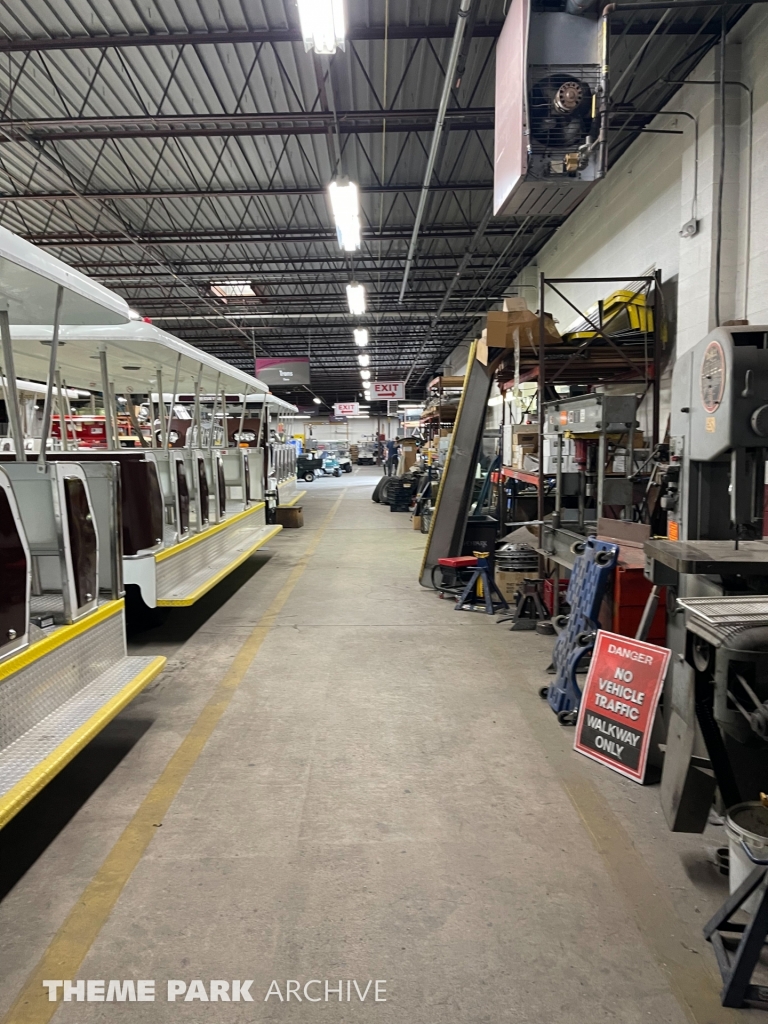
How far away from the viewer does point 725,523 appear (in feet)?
10.3

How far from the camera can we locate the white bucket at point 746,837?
2.10 metres

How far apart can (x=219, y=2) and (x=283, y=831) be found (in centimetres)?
771

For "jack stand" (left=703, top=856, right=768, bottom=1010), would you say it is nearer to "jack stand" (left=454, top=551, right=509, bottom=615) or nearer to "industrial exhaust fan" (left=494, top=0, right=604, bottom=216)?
"jack stand" (left=454, top=551, right=509, bottom=615)

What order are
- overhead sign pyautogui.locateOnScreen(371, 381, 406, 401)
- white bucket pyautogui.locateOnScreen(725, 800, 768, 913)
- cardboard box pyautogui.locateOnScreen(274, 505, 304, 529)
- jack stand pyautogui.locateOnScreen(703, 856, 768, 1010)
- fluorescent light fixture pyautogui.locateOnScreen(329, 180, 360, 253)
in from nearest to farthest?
jack stand pyautogui.locateOnScreen(703, 856, 768, 1010) → white bucket pyautogui.locateOnScreen(725, 800, 768, 913) → fluorescent light fixture pyautogui.locateOnScreen(329, 180, 360, 253) → cardboard box pyautogui.locateOnScreen(274, 505, 304, 529) → overhead sign pyautogui.locateOnScreen(371, 381, 406, 401)

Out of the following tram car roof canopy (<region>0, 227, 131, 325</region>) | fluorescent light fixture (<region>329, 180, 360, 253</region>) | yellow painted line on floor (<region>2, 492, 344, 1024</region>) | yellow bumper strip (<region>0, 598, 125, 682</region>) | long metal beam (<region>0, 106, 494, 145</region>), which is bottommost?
yellow painted line on floor (<region>2, 492, 344, 1024</region>)

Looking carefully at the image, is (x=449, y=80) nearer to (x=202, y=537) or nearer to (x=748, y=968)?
(x=202, y=537)

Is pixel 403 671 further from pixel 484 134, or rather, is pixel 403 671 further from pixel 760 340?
pixel 484 134

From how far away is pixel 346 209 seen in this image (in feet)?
27.6

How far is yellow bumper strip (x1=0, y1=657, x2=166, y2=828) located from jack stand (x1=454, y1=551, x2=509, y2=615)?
3.86 metres

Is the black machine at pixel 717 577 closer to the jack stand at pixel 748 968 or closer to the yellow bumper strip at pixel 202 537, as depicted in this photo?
the jack stand at pixel 748 968

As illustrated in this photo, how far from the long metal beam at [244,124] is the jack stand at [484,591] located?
18.9 ft

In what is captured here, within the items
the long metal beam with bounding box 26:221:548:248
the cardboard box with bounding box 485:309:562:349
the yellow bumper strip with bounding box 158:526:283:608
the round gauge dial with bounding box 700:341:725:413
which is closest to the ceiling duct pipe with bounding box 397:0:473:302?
the long metal beam with bounding box 26:221:548:248

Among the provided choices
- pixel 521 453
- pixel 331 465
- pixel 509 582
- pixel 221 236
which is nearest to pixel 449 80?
pixel 521 453

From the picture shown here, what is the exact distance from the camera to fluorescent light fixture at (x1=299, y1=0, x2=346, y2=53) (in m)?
4.80
